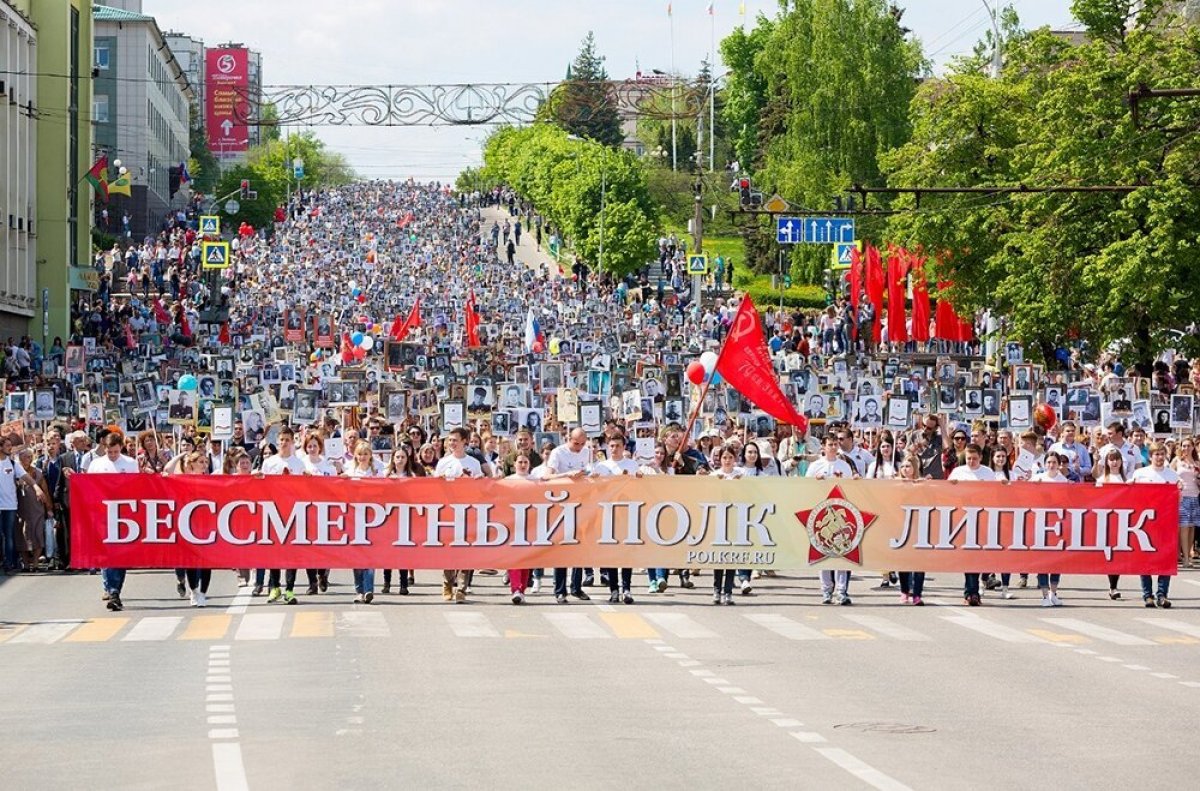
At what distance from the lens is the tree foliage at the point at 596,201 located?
422ft

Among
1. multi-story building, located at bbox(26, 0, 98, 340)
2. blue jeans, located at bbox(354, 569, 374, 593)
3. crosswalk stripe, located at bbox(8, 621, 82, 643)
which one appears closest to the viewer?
crosswalk stripe, located at bbox(8, 621, 82, 643)

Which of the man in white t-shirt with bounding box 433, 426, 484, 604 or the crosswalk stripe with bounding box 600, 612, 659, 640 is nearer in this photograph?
the crosswalk stripe with bounding box 600, 612, 659, 640

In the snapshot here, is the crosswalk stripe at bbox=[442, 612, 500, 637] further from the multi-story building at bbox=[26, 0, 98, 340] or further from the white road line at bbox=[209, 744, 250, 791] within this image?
the multi-story building at bbox=[26, 0, 98, 340]

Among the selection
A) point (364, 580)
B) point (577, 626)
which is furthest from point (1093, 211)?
point (577, 626)

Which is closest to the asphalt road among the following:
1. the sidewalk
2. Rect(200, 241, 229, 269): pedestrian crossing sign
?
Rect(200, 241, 229, 269): pedestrian crossing sign

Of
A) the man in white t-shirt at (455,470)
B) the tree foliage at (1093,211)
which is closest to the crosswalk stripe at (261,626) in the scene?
the man in white t-shirt at (455,470)

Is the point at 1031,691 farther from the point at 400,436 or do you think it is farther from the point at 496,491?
the point at 400,436

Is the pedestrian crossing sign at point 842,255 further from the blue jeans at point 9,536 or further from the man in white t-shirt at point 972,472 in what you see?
the man in white t-shirt at point 972,472

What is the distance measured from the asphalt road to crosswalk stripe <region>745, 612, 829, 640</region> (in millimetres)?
88

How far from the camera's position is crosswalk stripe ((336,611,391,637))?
19.7m

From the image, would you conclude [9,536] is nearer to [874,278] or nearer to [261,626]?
[261,626]

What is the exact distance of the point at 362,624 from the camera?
20.6m

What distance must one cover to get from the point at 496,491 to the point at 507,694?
856cm

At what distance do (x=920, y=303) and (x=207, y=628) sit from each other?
151ft
